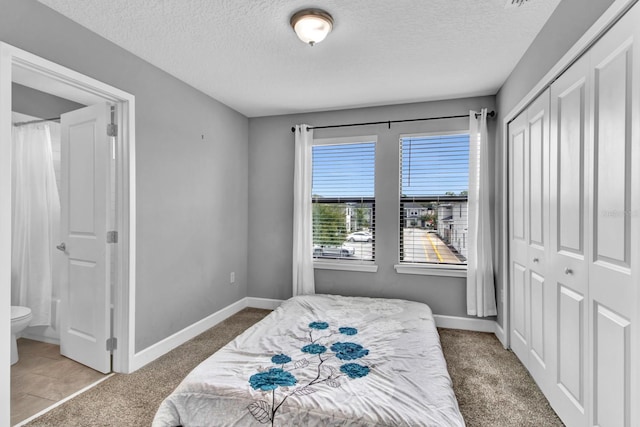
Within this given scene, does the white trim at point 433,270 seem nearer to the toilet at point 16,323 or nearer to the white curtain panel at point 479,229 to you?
the white curtain panel at point 479,229

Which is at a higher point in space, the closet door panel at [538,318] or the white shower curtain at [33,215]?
the white shower curtain at [33,215]

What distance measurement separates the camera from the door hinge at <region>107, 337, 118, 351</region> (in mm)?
2520

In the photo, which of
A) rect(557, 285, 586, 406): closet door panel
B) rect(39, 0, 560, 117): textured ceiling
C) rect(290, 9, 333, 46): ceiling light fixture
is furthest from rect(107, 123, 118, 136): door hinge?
rect(557, 285, 586, 406): closet door panel

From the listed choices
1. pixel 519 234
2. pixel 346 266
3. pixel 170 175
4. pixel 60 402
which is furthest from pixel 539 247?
pixel 60 402

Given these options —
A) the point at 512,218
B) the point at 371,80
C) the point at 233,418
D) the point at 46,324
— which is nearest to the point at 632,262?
the point at 512,218

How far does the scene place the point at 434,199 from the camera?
3590 mm

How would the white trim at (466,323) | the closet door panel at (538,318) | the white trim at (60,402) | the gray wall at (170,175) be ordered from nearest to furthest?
1. the white trim at (60,402)
2. the gray wall at (170,175)
3. the closet door panel at (538,318)
4. the white trim at (466,323)

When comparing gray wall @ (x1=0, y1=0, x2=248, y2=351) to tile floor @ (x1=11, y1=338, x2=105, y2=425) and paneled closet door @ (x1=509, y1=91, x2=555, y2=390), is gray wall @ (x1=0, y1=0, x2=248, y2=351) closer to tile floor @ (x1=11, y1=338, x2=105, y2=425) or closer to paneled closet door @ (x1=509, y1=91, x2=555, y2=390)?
tile floor @ (x1=11, y1=338, x2=105, y2=425)

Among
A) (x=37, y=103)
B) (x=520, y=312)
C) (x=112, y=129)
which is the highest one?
(x=37, y=103)

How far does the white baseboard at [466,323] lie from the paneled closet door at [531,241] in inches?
21.5

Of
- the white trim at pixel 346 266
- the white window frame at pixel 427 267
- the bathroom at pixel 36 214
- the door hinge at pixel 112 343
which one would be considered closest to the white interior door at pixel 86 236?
the door hinge at pixel 112 343

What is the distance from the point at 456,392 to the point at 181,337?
244cm

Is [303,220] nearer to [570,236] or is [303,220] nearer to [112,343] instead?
[112,343]

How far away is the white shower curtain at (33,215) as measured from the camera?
10.4ft
